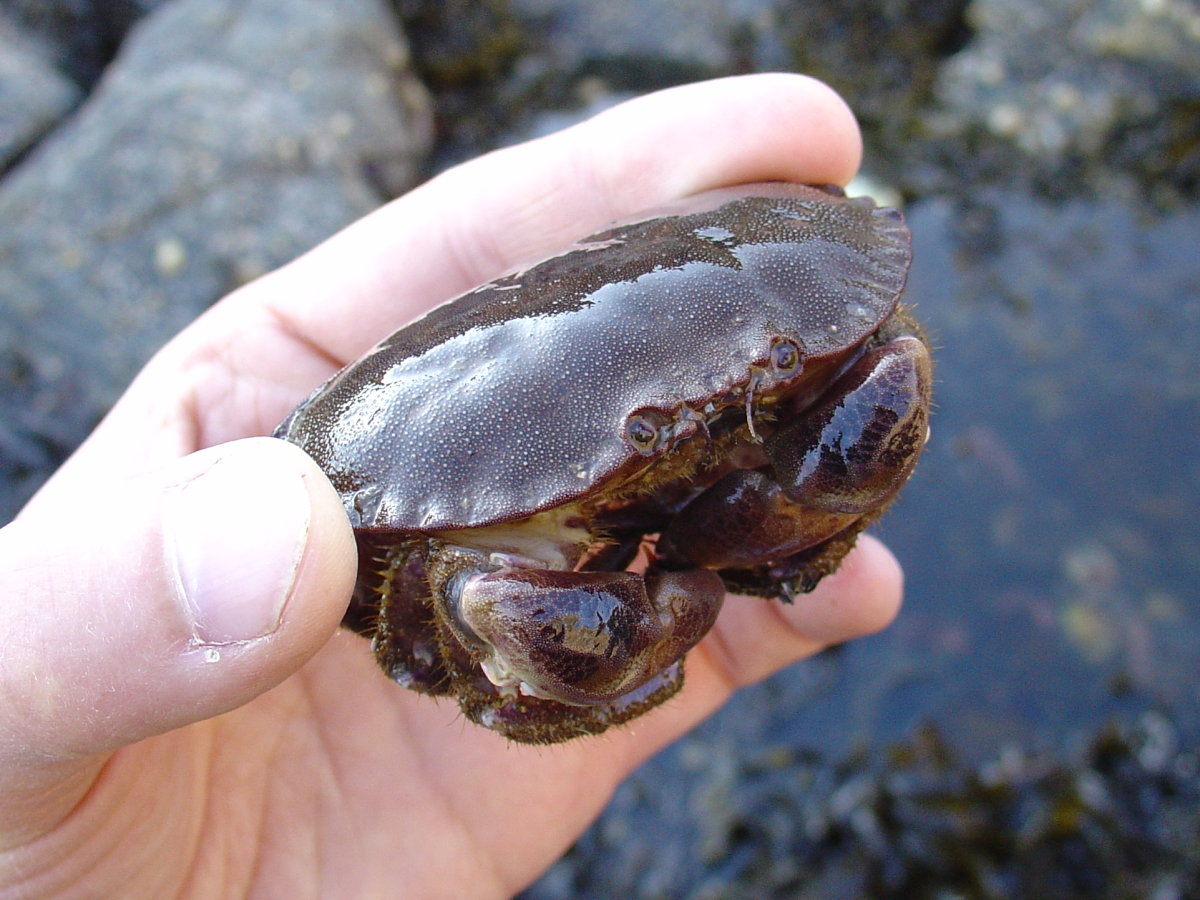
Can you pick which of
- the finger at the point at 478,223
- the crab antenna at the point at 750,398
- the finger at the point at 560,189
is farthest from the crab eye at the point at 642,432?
the finger at the point at 560,189

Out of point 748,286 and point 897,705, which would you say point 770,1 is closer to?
point 897,705

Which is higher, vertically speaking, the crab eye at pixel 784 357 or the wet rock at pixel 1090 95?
the crab eye at pixel 784 357

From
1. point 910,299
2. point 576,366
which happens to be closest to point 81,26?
point 910,299

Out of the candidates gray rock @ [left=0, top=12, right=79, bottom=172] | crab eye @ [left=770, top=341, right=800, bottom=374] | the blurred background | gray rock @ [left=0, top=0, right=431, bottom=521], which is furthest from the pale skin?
gray rock @ [left=0, top=12, right=79, bottom=172]

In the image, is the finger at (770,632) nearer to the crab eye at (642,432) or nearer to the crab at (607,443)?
the crab at (607,443)

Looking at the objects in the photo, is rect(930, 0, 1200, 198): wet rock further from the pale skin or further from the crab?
the crab

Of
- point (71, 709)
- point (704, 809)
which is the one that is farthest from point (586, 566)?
point (704, 809)
